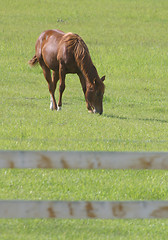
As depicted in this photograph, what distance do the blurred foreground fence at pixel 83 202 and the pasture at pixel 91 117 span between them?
3.66 ft

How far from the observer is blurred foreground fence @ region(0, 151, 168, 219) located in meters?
4.85

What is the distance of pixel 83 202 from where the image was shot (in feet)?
16.4

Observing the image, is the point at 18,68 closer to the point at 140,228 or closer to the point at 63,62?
the point at 63,62

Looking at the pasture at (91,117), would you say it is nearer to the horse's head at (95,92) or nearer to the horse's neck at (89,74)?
the horse's head at (95,92)

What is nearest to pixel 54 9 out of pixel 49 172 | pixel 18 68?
pixel 18 68

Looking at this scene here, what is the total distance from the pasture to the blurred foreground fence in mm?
1115

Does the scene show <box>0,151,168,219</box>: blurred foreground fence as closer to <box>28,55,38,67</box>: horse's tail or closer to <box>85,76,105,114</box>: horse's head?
<box>85,76,105,114</box>: horse's head

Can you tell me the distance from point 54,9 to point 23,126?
38099 millimetres

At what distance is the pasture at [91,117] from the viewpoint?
6602mm

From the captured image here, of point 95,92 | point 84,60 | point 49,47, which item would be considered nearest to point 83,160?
point 95,92

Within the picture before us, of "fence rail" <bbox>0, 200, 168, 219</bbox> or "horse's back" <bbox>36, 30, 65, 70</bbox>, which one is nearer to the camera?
"fence rail" <bbox>0, 200, 168, 219</bbox>

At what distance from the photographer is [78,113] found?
49.5 ft

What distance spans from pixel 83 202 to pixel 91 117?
9.18 metres

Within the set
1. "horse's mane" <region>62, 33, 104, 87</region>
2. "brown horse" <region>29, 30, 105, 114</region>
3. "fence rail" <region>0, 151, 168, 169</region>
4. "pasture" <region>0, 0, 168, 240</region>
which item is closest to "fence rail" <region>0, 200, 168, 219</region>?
"fence rail" <region>0, 151, 168, 169</region>
